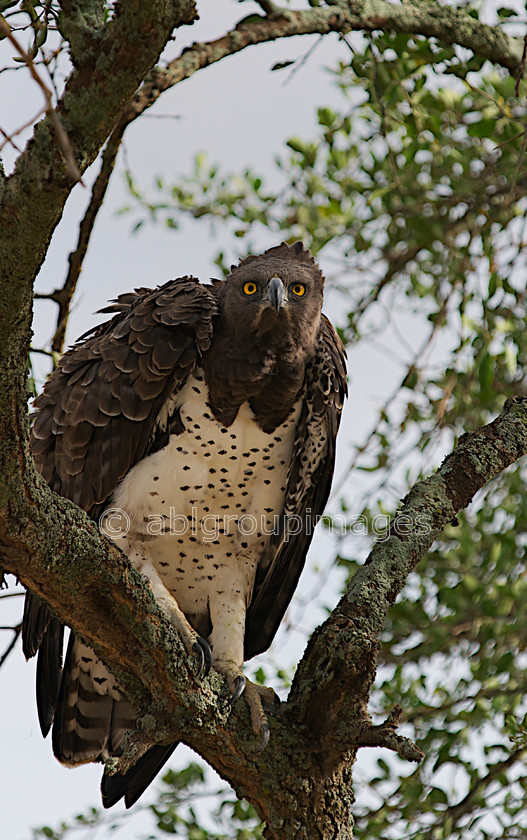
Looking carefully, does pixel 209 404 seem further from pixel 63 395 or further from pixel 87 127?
pixel 87 127

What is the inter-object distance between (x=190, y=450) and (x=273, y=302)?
852 mm

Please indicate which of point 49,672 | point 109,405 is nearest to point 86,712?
point 49,672

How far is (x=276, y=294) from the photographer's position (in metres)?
4.61

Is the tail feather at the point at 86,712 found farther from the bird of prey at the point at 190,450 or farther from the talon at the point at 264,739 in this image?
the talon at the point at 264,739

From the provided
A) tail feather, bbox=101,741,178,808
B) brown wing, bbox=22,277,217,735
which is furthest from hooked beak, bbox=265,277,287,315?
tail feather, bbox=101,741,178,808

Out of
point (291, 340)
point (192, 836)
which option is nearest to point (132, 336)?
point (291, 340)

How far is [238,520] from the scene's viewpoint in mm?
4879

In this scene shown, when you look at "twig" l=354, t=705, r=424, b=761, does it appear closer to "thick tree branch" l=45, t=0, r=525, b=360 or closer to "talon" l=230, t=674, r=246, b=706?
"talon" l=230, t=674, r=246, b=706

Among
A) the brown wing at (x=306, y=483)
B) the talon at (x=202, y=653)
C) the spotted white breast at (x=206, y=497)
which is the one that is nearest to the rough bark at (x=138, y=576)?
the talon at (x=202, y=653)

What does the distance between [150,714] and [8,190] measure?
6.63 ft

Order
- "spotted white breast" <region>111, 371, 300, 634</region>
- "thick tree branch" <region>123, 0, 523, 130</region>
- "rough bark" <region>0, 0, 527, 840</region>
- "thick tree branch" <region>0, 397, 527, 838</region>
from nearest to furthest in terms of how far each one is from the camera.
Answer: "rough bark" <region>0, 0, 527, 840</region>, "thick tree branch" <region>0, 397, 527, 838</region>, "thick tree branch" <region>123, 0, 523, 130</region>, "spotted white breast" <region>111, 371, 300, 634</region>

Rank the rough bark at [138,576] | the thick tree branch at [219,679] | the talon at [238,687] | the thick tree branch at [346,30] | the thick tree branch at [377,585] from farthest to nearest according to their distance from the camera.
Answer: the thick tree branch at [346,30], the talon at [238,687], the thick tree branch at [377,585], the thick tree branch at [219,679], the rough bark at [138,576]

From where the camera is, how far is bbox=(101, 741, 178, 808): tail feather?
4590mm

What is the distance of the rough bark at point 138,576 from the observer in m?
2.15
